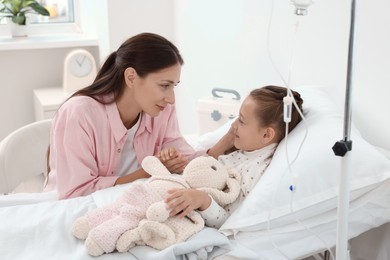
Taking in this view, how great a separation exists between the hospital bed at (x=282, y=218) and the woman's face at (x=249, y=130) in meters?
0.14

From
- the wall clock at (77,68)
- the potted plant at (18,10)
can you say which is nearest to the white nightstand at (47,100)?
the wall clock at (77,68)

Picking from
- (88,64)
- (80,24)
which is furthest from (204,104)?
(80,24)

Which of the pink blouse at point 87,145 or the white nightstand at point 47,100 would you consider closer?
the pink blouse at point 87,145

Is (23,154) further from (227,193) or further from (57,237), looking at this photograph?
(227,193)

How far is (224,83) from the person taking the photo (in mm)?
2436

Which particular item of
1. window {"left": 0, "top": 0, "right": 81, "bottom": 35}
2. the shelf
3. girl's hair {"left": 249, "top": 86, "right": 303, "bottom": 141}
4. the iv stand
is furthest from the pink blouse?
window {"left": 0, "top": 0, "right": 81, "bottom": 35}

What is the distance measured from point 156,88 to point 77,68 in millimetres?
1578

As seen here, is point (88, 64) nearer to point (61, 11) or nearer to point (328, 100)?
point (61, 11)

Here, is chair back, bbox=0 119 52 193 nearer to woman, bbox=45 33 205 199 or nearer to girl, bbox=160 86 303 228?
woman, bbox=45 33 205 199

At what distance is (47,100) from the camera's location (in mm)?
2885

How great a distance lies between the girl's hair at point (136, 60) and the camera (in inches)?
62.1

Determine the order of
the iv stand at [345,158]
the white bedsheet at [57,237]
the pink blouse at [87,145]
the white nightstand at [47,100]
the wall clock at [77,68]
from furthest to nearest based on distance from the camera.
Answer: the wall clock at [77,68]
the white nightstand at [47,100]
the pink blouse at [87,145]
the white bedsheet at [57,237]
the iv stand at [345,158]

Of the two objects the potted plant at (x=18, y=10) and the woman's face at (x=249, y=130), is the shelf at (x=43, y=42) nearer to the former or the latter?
the potted plant at (x=18, y=10)

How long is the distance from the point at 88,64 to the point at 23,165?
1302 millimetres
